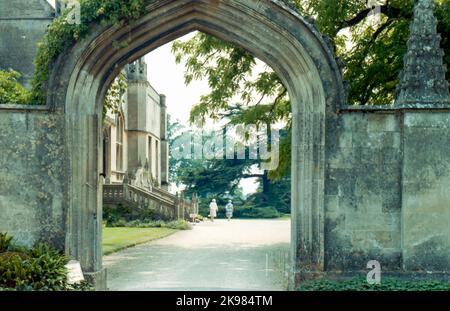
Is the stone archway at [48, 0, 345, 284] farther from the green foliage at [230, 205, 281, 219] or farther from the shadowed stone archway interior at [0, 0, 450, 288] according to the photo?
the green foliage at [230, 205, 281, 219]

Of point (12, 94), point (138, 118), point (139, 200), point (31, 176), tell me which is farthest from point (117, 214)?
point (31, 176)

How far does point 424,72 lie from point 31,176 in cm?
694

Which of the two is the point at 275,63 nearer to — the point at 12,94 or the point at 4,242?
the point at 12,94

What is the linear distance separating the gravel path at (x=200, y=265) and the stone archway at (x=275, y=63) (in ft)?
5.27

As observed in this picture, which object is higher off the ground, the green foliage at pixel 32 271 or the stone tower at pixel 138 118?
the stone tower at pixel 138 118

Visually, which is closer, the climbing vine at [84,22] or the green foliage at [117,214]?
the climbing vine at [84,22]

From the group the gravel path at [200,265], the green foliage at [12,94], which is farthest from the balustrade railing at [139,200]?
the green foliage at [12,94]

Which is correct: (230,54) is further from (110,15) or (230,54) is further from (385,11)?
(110,15)

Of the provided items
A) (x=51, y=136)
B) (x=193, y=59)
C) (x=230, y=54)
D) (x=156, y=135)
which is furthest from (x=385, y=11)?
(x=156, y=135)

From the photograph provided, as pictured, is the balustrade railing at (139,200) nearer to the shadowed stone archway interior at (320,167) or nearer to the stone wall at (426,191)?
the shadowed stone archway interior at (320,167)

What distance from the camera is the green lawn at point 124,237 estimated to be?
19000 mm

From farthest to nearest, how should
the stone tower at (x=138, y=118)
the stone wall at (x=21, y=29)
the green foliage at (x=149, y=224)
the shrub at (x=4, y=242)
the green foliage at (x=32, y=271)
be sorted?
the stone tower at (x=138, y=118) → the green foliage at (x=149, y=224) → the stone wall at (x=21, y=29) → the shrub at (x=4, y=242) → the green foliage at (x=32, y=271)

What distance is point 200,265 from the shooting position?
1500 cm

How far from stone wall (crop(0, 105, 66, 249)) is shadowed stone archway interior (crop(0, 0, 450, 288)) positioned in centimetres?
2
